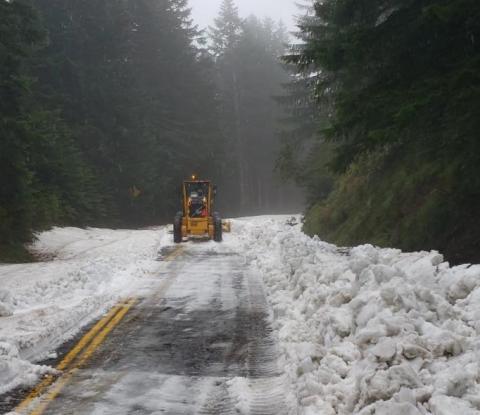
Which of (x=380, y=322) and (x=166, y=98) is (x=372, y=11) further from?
(x=166, y=98)

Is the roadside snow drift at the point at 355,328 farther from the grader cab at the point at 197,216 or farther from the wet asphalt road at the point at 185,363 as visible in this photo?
the grader cab at the point at 197,216

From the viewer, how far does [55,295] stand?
1213 centimetres

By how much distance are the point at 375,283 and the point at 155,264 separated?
10.4 m

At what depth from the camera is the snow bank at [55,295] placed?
7.34 meters

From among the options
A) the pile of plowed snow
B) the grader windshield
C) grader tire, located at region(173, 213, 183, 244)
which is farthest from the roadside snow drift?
the grader windshield

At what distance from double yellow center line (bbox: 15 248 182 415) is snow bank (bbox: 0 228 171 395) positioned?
24cm

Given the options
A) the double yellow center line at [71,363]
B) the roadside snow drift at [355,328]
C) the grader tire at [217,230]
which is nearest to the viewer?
the roadside snow drift at [355,328]

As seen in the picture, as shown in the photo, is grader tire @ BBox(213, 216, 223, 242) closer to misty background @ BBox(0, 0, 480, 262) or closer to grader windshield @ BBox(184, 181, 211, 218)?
grader windshield @ BBox(184, 181, 211, 218)

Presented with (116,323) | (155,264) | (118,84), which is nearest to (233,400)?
(116,323)

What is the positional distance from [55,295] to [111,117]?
2955 cm

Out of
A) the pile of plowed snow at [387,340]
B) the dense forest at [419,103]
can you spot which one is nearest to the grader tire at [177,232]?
the dense forest at [419,103]

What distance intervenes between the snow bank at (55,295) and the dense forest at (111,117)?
12.1ft

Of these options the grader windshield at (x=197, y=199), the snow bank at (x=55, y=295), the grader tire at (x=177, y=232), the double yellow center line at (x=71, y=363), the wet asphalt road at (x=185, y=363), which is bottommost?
the wet asphalt road at (x=185, y=363)

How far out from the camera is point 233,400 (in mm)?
5949
